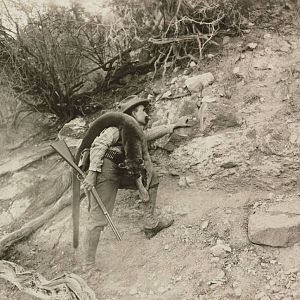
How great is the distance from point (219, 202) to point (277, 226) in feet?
2.60

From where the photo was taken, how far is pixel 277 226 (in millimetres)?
3904

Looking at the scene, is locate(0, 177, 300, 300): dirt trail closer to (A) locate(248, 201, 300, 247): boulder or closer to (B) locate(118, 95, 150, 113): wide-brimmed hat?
(A) locate(248, 201, 300, 247): boulder

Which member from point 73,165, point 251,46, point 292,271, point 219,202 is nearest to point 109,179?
point 73,165

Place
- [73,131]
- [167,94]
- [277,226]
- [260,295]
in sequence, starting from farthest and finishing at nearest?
[73,131] → [167,94] → [277,226] → [260,295]

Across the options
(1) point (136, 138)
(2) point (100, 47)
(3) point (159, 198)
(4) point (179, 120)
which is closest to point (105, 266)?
(3) point (159, 198)

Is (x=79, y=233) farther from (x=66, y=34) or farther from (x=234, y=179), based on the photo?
(x=66, y=34)

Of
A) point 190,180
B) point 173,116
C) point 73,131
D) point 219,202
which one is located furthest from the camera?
point 73,131

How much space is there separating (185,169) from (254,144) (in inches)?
31.1

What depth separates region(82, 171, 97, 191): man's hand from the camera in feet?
13.9

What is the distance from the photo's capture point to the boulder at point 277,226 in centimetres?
387

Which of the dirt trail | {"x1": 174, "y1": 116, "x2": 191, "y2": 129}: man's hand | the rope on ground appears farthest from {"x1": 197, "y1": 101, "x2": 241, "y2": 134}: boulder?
the rope on ground

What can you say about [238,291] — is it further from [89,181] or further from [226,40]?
[226,40]

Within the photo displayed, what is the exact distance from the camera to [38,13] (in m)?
5.63

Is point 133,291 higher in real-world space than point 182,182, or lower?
lower
